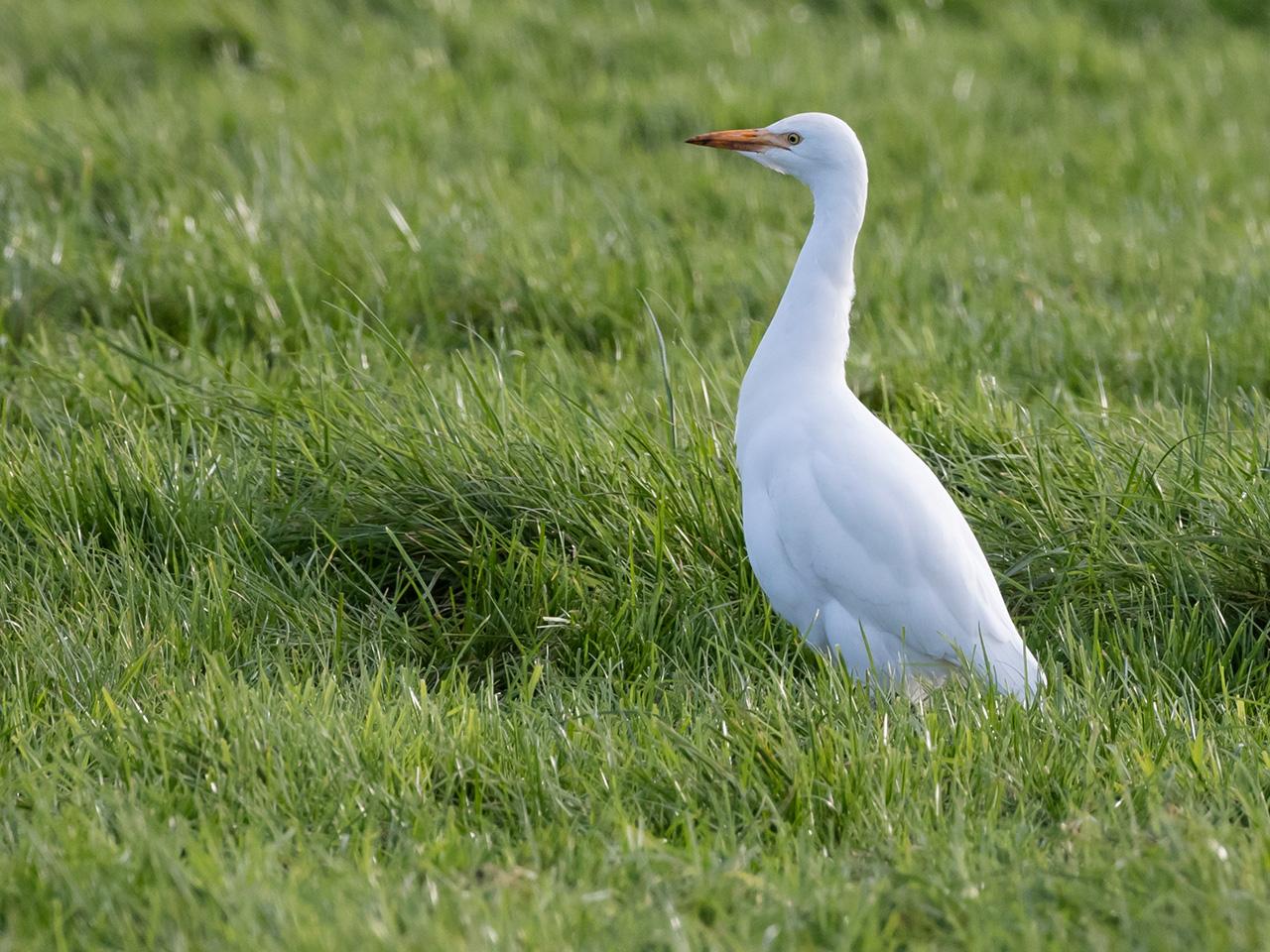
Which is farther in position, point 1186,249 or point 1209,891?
point 1186,249

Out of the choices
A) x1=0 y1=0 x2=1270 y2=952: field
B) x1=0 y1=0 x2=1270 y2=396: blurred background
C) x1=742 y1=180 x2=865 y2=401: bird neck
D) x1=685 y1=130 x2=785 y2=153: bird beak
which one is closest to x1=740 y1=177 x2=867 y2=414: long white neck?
x1=742 y1=180 x2=865 y2=401: bird neck

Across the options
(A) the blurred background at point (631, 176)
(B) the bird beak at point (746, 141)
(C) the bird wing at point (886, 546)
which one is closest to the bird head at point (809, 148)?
(B) the bird beak at point (746, 141)

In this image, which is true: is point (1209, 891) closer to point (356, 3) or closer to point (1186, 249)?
point (1186, 249)

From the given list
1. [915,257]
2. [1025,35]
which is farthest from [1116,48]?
[915,257]

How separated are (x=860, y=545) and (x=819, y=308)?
0.59 metres

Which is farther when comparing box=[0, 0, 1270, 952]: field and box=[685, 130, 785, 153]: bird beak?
box=[685, 130, 785, 153]: bird beak

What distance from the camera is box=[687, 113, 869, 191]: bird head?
3.65 m

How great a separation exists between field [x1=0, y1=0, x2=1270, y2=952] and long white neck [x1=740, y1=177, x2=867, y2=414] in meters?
0.33

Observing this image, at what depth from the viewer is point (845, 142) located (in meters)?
3.64

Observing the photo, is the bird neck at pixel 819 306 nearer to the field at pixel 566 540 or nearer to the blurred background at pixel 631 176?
the field at pixel 566 540

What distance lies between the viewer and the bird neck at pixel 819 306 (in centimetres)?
366

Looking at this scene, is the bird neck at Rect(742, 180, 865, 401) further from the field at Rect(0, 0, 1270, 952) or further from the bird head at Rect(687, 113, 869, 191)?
the field at Rect(0, 0, 1270, 952)

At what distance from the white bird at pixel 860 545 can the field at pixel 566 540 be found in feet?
0.52

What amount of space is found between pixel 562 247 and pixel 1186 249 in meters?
2.35
